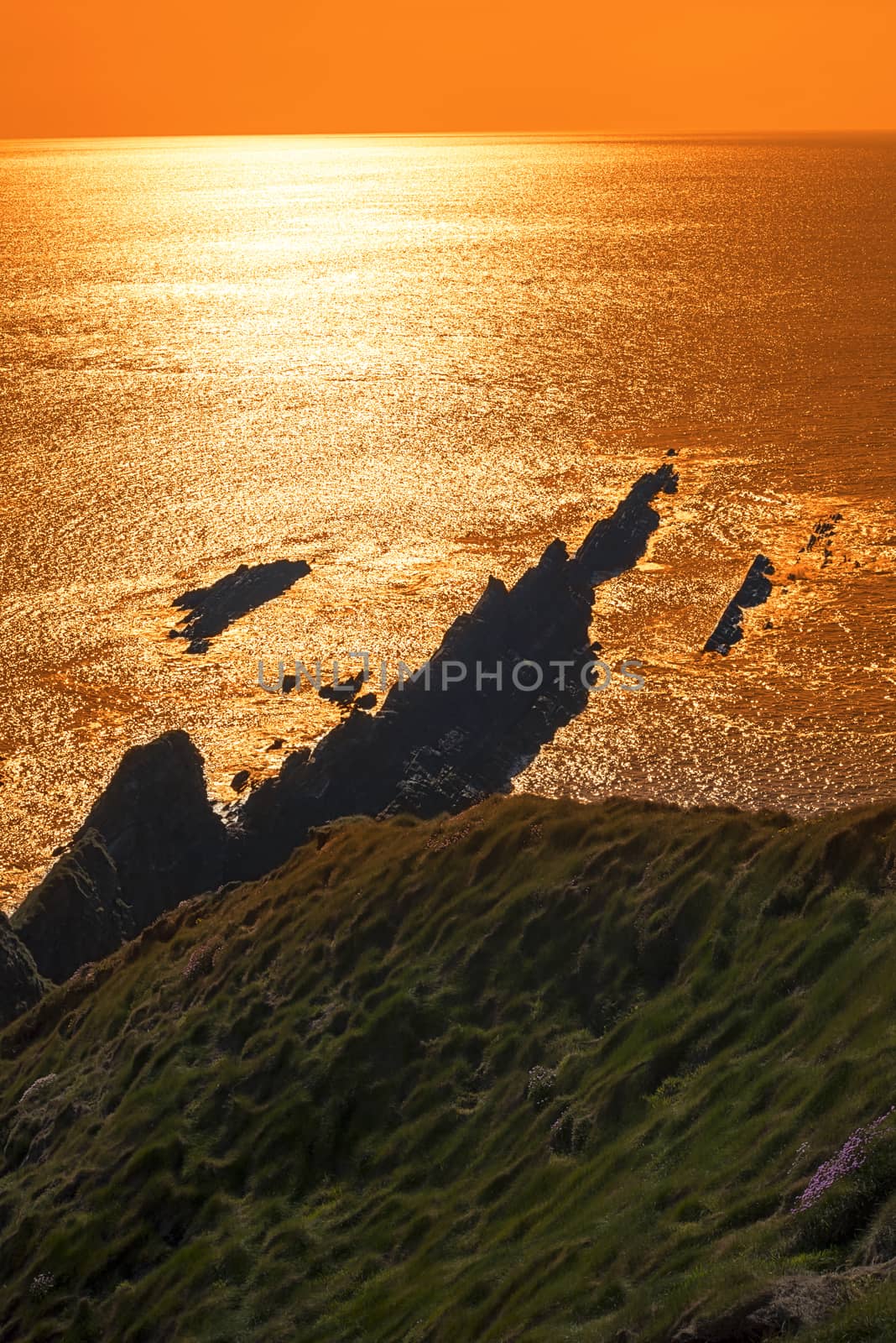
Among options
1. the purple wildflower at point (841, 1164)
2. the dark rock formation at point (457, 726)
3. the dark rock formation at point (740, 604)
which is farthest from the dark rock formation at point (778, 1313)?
the dark rock formation at point (740, 604)

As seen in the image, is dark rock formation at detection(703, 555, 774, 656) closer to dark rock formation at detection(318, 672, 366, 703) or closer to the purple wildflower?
dark rock formation at detection(318, 672, 366, 703)

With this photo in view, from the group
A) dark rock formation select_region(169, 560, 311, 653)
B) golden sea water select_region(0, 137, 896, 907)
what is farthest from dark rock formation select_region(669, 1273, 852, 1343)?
dark rock formation select_region(169, 560, 311, 653)

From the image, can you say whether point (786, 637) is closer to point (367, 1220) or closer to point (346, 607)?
point (346, 607)

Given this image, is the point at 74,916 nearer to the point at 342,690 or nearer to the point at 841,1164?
the point at 342,690

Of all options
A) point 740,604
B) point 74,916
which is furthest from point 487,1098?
point 740,604

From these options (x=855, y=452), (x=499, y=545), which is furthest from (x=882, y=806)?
(x=855, y=452)

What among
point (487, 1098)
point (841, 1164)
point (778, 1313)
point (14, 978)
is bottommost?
point (14, 978)
